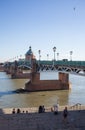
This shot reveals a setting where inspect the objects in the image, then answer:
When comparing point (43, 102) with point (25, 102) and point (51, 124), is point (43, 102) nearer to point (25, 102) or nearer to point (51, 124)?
point (25, 102)

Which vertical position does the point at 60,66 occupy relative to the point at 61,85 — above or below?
above

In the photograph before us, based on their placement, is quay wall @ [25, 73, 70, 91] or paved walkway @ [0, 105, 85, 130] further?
quay wall @ [25, 73, 70, 91]

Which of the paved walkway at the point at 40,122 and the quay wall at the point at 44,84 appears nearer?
the paved walkway at the point at 40,122

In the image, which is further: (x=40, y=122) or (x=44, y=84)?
(x=44, y=84)

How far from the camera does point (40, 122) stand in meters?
22.5

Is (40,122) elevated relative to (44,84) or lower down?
elevated

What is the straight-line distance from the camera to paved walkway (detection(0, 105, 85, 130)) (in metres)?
21.7

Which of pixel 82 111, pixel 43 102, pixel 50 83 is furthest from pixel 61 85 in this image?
pixel 82 111

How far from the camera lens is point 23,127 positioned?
21.5 meters

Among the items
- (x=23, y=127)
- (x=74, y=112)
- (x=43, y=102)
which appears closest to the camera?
(x=23, y=127)

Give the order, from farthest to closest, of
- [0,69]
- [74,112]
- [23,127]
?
[0,69], [74,112], [23,127]

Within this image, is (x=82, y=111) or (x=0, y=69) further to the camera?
(x=0, y=69)

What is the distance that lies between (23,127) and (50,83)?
45.3m

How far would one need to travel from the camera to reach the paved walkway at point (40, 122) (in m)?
21.7
